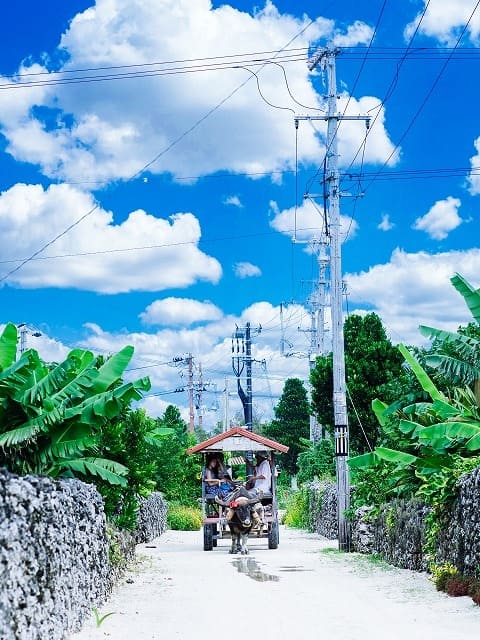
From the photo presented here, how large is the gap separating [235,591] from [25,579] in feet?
20.6

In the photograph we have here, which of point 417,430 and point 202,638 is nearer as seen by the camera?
point 202,638

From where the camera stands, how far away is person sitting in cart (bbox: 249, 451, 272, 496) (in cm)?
2309

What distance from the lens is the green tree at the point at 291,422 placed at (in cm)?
6012

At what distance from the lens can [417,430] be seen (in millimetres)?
15477

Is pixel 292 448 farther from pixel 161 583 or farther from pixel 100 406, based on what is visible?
pixel 100 406

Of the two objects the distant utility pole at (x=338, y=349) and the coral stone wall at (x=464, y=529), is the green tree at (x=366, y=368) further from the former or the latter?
the coral stone wall at (x=464, y=529)

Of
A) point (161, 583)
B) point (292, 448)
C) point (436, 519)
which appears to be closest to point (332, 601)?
point (436, 519)

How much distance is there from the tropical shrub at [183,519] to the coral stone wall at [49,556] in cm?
2440

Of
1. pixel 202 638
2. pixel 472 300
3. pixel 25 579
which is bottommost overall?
pixel 202 638

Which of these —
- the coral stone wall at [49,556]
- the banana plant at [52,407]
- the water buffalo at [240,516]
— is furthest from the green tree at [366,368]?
the coral stone wall at [49,556]

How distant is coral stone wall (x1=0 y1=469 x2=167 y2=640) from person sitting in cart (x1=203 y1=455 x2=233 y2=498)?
10213 millimetres

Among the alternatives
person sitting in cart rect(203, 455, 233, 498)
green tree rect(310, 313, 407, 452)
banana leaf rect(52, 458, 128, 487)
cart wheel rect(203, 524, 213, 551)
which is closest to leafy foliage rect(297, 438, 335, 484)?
green tree rect(310, 313, 407, 452)

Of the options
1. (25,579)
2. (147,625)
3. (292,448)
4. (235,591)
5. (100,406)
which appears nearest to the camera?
(25,579)

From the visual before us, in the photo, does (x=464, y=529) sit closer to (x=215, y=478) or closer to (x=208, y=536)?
(x=208, y=536)
